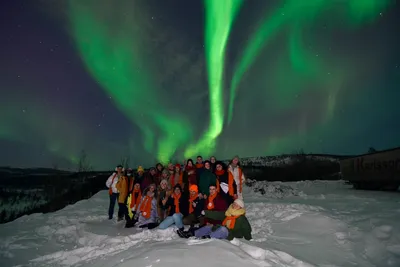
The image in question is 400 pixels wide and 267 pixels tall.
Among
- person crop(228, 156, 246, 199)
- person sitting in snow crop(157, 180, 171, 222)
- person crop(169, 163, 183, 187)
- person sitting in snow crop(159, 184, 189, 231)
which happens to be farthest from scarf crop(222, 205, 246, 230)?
person crop(169, 163, 183, 187)

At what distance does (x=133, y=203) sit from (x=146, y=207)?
0.91m

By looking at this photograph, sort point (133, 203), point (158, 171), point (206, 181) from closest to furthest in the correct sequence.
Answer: point (206, 181)
point (133, 203)
point (158, 171)

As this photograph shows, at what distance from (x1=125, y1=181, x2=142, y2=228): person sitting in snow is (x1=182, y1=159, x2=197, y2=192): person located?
5.68 ft

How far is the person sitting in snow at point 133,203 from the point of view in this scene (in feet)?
29.1

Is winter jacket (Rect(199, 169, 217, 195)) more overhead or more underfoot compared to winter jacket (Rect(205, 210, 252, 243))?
more overhead

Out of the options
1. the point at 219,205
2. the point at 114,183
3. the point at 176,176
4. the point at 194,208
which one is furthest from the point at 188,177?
the point at 114,183

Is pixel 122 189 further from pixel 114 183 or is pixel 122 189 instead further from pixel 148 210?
pixel 148 210

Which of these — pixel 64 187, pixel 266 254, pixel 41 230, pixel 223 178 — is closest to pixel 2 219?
pixel 64 187

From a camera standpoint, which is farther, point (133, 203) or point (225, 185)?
point (133, 203)

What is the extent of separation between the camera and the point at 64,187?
167ft

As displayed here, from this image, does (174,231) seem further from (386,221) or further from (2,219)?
(2,219)

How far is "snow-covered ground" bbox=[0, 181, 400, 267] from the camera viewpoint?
179 inches

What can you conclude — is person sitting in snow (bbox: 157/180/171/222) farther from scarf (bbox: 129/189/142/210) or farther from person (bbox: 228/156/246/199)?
person (bbox: 228/156/246/199)

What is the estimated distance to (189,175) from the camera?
977 cm
